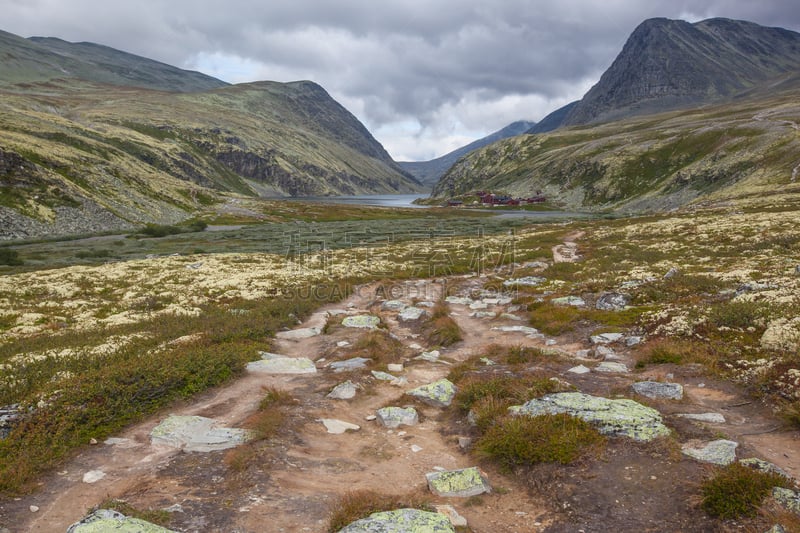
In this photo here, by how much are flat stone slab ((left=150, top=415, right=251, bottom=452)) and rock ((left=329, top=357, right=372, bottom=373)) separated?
18.9 ft

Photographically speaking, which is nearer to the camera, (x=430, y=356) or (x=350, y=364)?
(x=350, y=364)

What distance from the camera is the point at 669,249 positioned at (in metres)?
40.9

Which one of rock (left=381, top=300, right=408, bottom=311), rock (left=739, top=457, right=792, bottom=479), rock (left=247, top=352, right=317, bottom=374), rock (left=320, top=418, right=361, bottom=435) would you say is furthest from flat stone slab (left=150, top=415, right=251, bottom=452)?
rock (left=381, top=300, right=408, bottom=311)

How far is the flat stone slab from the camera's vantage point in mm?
10259

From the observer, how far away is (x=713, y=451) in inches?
335

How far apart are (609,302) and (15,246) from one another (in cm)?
8398

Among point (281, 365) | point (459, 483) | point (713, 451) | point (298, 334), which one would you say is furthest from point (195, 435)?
point (713, 451)

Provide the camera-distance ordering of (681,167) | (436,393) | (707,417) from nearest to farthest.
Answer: (707,417) < (436,393) < (681,167)

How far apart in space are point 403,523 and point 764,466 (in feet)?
22.6

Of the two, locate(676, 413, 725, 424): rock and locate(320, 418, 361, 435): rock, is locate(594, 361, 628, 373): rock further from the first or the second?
locate(320, 418, 361, 435): rock

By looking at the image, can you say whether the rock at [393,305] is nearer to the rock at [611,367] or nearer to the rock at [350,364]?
the rock at [350,364]

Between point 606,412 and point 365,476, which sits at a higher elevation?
point 606,412

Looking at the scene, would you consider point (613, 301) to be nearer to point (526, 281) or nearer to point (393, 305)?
point (526, 281)

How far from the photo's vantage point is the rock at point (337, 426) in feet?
38.0
